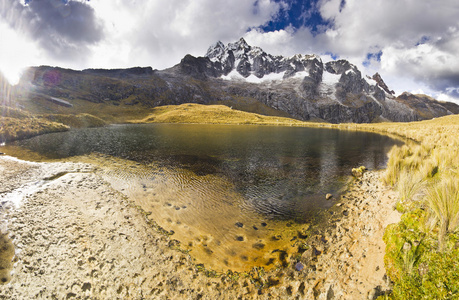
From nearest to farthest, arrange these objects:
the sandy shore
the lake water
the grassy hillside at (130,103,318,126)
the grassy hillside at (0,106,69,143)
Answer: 1. the sandy shore
2. the lake water
3. the grassy hillside at (0,106,69,143)
4. the grassy hillside at (130,103,318,126)

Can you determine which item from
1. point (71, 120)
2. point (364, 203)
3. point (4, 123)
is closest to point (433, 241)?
point (364, 203)

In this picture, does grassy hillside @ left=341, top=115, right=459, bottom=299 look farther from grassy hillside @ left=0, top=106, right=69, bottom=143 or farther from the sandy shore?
grassy hillside @ left=0, top=106, right=69, bottom=143

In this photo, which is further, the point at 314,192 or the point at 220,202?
the point at 314,192

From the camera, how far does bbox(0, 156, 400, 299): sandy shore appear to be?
17.0 feet

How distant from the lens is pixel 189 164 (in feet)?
62.2

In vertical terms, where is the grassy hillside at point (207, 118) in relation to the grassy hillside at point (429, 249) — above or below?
above

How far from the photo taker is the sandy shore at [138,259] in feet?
17.0

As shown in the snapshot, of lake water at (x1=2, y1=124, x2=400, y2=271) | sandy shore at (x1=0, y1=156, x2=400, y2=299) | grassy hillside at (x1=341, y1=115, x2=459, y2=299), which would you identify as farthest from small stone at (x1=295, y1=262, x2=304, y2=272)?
grassy hillside at (x1=341, y1=115, x2=459, y2=299)

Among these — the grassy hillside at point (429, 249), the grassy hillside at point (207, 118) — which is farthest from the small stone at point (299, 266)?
the grassy hillside at point (207, 118)

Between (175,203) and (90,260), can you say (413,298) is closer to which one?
(90,260)

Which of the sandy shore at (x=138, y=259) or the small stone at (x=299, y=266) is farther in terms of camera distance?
the small stone at (x=299, y=266)

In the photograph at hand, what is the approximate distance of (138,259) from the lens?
6.38 metres

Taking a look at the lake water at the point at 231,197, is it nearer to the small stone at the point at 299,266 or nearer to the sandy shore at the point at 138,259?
the small stone at the point at 299,266

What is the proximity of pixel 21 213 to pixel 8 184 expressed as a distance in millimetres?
4997
